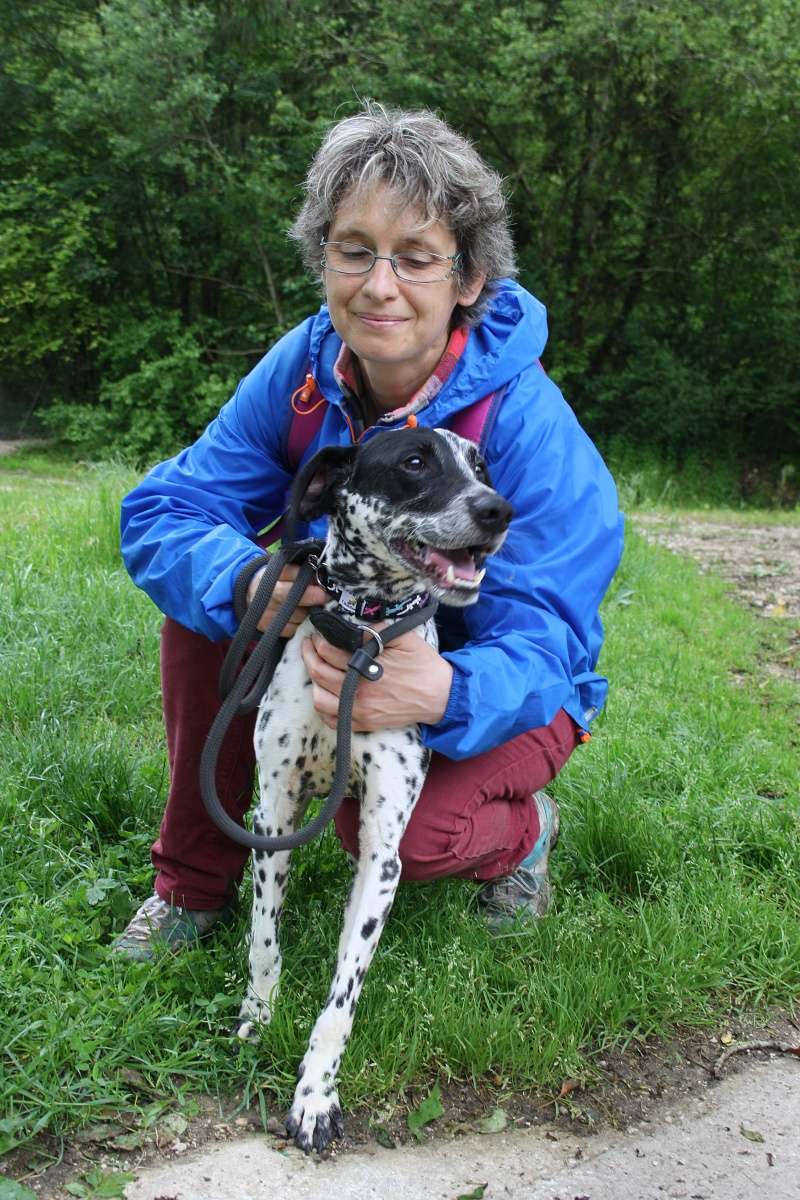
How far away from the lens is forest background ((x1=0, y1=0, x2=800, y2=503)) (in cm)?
1471

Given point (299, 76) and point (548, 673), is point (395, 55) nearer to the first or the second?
point (299, 76)

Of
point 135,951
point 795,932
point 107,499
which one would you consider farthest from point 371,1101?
point 107,499

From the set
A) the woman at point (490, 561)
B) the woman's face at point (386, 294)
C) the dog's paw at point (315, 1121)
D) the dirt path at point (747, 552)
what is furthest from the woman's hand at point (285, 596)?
the dirt path at point (747, 552)

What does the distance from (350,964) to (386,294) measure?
144 cm

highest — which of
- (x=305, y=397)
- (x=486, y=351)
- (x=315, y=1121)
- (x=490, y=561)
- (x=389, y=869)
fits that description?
(x=486, y=351)

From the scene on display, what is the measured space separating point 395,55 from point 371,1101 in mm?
15246

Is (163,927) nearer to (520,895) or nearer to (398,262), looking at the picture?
(520,895)

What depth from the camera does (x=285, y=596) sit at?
94.3 inches

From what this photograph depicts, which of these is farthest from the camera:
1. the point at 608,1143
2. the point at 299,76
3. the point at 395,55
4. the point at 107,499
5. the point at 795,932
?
the point at 299,76

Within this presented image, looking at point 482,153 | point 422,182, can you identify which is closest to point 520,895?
point 422,182

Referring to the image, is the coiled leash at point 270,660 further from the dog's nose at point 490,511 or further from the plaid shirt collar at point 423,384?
the plaid shirt collar at point 423,384

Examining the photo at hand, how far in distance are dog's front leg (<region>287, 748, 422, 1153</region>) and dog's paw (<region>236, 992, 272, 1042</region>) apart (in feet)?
0.53

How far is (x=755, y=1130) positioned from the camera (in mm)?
2271

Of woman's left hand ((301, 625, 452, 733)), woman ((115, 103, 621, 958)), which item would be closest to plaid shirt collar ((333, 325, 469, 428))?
woman ((115, 103, 621, 958))
